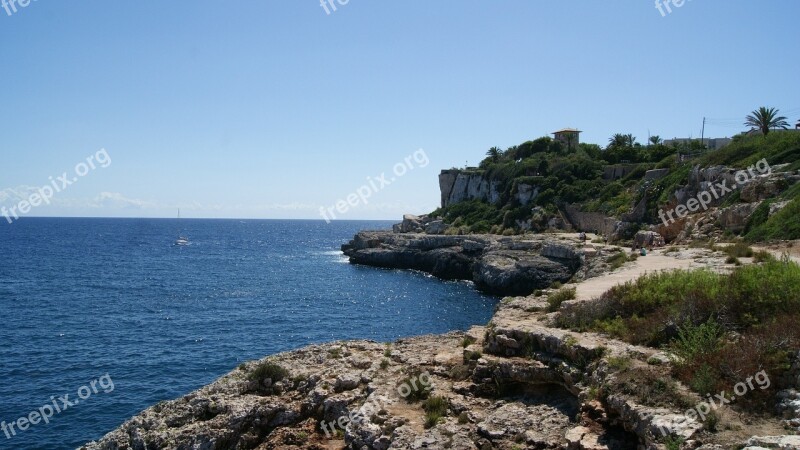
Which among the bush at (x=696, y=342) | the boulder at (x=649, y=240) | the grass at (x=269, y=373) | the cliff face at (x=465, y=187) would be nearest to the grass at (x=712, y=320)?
the bush at (x=696, y=342)

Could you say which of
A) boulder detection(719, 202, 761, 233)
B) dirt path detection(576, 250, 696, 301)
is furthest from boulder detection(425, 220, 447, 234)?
dirt path detection(576, 250, 696, 301)

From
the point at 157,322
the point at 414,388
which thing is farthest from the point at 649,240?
the point at 157,322

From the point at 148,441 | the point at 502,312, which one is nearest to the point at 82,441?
the point at 148,441

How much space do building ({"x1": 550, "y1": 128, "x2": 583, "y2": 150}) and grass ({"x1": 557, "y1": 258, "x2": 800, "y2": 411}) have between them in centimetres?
8159

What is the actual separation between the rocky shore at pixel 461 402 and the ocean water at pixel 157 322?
1020 cm

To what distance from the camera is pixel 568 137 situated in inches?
3671

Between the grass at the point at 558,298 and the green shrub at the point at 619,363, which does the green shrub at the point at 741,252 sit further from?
the green shrub at the point at 619,363

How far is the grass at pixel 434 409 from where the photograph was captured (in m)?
12.1

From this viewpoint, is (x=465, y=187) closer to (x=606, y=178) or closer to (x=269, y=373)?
(x=606, y=178)

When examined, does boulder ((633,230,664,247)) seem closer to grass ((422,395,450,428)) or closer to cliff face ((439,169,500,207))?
grass ((422,395,450,428))

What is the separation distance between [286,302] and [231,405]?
1321 inches

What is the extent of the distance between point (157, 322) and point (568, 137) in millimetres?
75332

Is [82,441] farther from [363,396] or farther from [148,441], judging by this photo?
[363,396]

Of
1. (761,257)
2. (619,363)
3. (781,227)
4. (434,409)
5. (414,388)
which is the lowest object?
(434,409)
